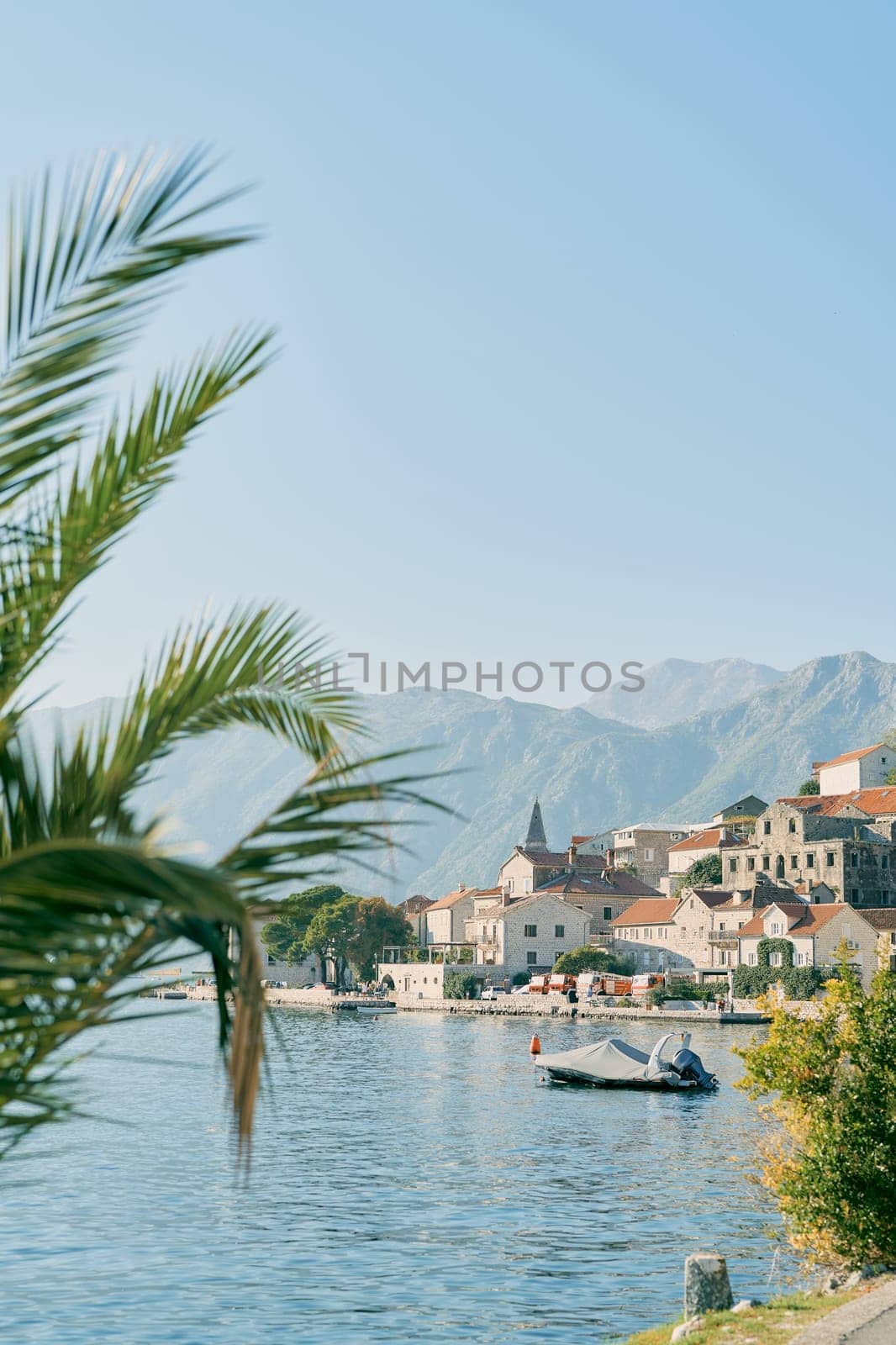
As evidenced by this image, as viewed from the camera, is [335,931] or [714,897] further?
[335,931]

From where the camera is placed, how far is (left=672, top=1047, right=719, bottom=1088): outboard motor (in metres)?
61.8

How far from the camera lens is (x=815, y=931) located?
108938mm

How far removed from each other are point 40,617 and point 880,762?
145 meters

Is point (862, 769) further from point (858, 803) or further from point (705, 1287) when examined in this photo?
point (705, 1287)

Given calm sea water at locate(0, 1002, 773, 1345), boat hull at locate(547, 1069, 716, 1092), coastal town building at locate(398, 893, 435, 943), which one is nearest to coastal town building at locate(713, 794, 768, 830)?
coastal town building at locate(398, 893, 435, 943)

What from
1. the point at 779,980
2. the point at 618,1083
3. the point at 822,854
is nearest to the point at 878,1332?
the point at 618,1083

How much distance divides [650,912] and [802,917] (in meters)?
26.6

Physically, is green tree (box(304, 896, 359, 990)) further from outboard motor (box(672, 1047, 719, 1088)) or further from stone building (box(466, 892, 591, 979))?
outboard motor (box(672, 1047, 719, 1088))

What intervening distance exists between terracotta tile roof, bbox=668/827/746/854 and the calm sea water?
301ft

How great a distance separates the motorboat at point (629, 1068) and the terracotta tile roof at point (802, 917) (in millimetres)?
46645

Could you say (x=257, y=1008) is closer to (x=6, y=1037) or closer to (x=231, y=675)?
(x=6, y=1037)

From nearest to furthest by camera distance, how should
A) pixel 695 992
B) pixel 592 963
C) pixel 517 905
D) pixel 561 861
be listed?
pixel 695 992
pixel 592 963
pixel 517 905
pixel 561 861

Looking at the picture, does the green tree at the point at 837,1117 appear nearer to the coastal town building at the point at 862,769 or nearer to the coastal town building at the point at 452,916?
the coastal town building at the point at 862,769

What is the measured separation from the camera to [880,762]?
144 m
